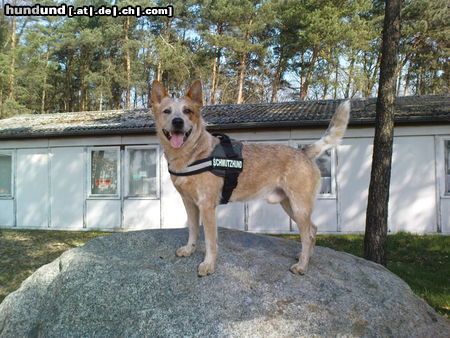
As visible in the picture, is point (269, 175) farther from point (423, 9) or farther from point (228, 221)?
point (423, 9)

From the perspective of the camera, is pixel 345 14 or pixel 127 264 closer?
pixel 127 264

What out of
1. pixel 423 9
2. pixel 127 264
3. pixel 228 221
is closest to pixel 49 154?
pixel 228 221

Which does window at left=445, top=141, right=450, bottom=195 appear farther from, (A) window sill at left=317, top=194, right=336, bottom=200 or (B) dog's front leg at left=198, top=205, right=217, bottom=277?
(B) dog's front leg at left=198, top=205, right=217, bottom=277

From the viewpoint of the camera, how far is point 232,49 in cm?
2486

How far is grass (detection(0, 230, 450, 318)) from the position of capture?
21.5 ft

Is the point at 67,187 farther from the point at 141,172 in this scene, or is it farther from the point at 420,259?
the point at 420,259

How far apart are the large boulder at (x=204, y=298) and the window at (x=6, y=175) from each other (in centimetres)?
1200

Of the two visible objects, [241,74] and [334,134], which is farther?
[241,74]

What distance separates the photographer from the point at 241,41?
956 inches

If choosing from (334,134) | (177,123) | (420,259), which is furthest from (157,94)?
(420,259)

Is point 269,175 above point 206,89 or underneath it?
underneath

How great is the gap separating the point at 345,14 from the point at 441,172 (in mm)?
16307

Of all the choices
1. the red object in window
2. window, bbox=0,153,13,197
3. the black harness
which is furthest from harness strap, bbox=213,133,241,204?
window, bbox=0,153,13,197

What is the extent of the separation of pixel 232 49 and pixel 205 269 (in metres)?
23.3
